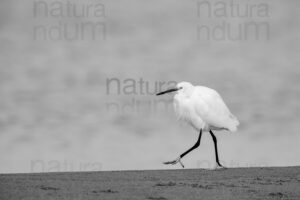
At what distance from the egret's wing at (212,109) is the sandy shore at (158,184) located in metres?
0.97

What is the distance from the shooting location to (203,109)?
41.7 feet

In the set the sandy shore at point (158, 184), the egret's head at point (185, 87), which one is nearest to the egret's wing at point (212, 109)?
the egret's head at point (185, 87)

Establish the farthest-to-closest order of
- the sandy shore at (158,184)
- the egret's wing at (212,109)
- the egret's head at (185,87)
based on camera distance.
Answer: the egret's head at (185,87)
the egret's wing at (212,109)
the sandy shore at (158,184)

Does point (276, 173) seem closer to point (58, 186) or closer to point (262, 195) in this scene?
point (262, 195)

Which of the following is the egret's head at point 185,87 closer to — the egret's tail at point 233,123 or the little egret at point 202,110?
the little egret at point 202,110

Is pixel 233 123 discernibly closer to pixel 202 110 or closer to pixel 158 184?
pixel 202 110

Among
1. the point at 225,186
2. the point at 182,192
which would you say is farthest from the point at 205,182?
the point at 182,192

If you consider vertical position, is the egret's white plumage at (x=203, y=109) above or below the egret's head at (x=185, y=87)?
below

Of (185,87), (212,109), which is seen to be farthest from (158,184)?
(185,87)

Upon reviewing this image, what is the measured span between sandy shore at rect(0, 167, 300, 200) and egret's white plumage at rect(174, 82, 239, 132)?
95 cm

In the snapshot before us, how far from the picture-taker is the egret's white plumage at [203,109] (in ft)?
41.8

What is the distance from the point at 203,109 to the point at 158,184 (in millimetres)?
2325

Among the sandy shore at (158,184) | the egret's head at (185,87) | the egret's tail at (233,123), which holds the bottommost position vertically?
the sandy shore at (158,184)

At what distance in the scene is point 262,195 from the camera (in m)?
10.0
